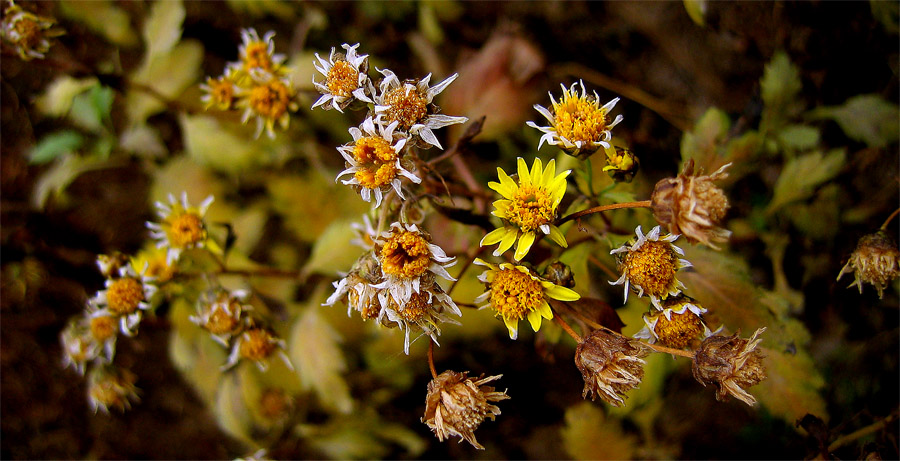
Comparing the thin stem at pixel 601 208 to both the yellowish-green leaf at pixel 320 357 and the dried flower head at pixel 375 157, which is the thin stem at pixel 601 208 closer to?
the dried flower head at pixel 375 157

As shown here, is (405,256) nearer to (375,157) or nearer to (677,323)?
(375,157)

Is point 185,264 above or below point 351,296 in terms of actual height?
below

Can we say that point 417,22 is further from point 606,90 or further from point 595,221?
point 595,221

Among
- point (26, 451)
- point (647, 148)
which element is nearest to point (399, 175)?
point (647, 148)

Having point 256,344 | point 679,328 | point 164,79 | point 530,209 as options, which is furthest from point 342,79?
point 164,79

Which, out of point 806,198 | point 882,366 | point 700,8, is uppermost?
point 700,8

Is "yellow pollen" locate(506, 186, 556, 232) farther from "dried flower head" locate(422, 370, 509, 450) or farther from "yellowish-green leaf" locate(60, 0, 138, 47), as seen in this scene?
"yellowish-green leaf" locate(60, 0, 138, 47)
